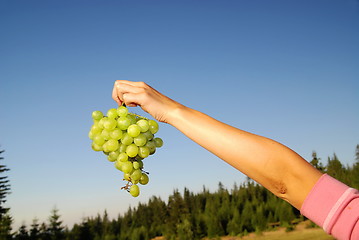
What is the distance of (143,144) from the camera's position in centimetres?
205

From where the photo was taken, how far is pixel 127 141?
206cm

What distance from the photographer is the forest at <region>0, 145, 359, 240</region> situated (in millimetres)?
22109

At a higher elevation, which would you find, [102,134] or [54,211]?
[54,211]

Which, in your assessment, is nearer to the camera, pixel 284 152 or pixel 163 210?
pixel 284 152

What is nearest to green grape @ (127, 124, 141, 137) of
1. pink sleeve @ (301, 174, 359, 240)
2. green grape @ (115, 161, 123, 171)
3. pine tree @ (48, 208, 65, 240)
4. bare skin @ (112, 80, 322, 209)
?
green grape @ (115, 161, 123, 171)

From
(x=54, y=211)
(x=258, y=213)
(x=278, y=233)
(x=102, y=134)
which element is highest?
(x=54, y=211)

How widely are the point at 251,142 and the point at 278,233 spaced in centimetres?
2119

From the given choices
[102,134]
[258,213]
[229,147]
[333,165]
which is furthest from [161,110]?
[333,165]

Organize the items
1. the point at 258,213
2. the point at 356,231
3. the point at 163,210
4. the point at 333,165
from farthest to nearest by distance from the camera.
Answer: the point at 333,165 < the point at 163,210 < the point at 258,213 < the point at 356,231

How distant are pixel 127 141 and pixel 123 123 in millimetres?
120

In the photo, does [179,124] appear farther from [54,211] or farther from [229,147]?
[54,211]

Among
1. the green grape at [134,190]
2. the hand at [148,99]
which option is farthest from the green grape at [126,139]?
the hand at [148,99]

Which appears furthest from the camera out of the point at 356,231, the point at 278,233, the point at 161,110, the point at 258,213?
the point at 258,213

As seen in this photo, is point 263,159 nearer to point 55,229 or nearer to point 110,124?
point 110,124
